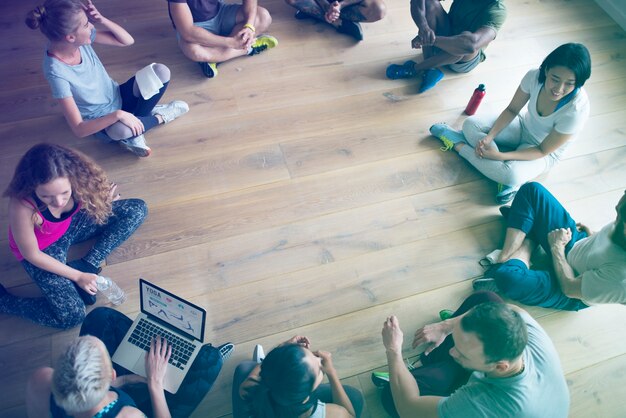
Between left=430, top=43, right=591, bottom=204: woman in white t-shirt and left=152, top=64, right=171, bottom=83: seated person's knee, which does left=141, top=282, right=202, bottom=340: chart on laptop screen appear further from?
left=430, top=43, right=591, bottom=204: woman in white t-shirt

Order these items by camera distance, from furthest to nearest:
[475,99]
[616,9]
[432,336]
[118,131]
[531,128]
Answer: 1. [616,9]
2. [475,99]
3. [531,128]
4. [118,131]
5. [432,336]

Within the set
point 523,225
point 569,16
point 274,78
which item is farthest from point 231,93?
point 569,16

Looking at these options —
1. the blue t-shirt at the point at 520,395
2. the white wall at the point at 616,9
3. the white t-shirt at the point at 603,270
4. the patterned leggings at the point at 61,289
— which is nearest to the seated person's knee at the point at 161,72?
the patterned leggings at the point at 61,289

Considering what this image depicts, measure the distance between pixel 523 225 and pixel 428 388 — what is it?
1.00 m

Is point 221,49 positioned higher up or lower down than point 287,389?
higher up

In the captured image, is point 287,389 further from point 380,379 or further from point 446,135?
point 446,135

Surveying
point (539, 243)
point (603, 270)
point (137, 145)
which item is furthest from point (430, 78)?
point (137, 145)

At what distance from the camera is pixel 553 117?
7.31 ft

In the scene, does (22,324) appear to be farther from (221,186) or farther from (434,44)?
(434,44)

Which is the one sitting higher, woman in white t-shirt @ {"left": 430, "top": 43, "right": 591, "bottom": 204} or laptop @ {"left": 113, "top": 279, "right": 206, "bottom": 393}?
woman in white t-shirt @ {"left": 430, "top": 43, "right": 591, "bottom": 204}

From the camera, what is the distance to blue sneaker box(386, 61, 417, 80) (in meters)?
2.94

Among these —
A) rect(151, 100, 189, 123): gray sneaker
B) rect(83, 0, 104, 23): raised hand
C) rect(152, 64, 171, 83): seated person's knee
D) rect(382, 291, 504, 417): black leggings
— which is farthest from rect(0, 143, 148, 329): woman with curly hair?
rect(382, 291, 504, 417): black leggings

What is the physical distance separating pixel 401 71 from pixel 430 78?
20 cm

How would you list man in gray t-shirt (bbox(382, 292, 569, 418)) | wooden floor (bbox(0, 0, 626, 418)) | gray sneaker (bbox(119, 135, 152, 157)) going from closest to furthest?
man in gray t-shirt (bbox(382, 292, 569, 418)), wooden floor (bbox(0, 0, 626, 418)), gray sneaker (bbox(119, 135, 152, 157))
